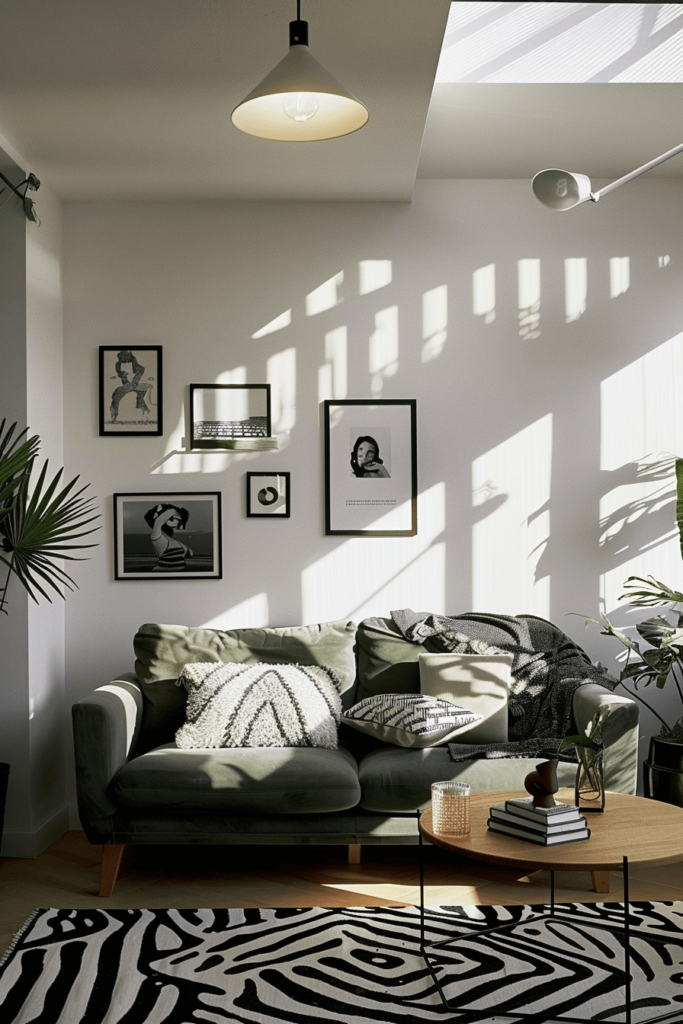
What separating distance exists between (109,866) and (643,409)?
3066 millimetres

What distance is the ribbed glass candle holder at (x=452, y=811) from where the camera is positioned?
259 cm

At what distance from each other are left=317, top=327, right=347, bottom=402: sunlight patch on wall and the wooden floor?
6.71 ft

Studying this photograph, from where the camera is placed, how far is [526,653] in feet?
13.1

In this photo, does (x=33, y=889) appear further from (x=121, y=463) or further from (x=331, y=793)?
(x=121, y=463)

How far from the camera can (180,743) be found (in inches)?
144

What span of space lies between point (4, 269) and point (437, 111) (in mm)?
1906

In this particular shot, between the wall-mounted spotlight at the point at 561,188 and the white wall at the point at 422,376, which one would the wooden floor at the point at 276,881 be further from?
the wall-mounted spotlight at the point at 561,188

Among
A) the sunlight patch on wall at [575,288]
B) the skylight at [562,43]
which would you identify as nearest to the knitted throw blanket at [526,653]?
the sunlight patch on wall at [575,288]

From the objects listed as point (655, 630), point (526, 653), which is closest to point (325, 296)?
point (526, 653)

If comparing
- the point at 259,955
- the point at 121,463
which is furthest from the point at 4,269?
the point at 259,955

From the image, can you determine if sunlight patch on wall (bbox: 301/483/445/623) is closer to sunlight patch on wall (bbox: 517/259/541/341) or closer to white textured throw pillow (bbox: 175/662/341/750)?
white textured throw pillow (bbox: 175/662/341/750)

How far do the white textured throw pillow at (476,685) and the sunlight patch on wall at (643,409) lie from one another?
47.0 inches

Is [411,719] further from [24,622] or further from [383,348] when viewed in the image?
[383,348]

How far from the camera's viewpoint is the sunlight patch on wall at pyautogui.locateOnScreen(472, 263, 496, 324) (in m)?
4.44
